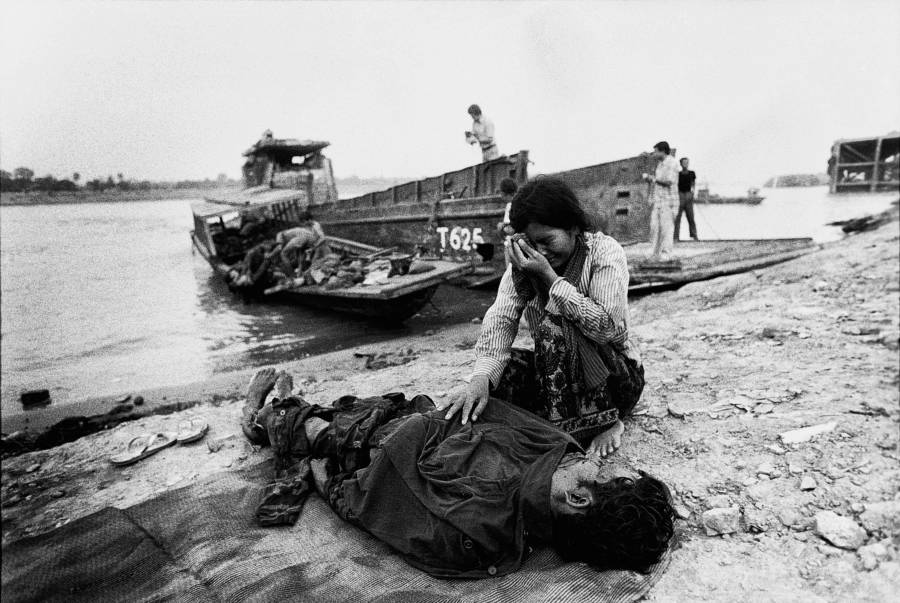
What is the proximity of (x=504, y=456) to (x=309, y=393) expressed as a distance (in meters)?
2.38

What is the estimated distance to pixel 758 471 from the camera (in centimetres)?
190

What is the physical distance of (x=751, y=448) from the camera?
6.69 ft

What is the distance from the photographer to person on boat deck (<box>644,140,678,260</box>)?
6379mm

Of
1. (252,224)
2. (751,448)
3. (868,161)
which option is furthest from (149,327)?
(868,161)

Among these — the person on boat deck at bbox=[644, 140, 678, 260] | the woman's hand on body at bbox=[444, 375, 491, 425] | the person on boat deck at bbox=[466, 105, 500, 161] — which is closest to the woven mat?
the woman's hand on body at bbox=[444, 375, 491, 425]

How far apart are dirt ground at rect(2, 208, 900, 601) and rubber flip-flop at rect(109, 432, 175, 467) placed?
49 millimetres

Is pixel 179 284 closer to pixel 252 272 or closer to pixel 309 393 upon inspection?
pixel 252 272

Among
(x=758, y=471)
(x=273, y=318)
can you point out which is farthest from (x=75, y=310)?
(x=758, y=471)

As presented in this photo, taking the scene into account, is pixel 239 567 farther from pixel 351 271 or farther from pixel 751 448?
pixel 351 271

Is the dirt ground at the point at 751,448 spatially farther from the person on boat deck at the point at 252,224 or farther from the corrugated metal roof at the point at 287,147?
the corrugated metal roof at the point at 287,147

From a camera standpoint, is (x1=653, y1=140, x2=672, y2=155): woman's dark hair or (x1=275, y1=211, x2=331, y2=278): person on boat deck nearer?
(x1=653, y1=140, x2=672, y2=155): woman's dark hair

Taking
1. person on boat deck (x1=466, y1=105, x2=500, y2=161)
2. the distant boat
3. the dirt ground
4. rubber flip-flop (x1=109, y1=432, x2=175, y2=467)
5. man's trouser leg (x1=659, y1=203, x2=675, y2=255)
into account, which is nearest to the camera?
the dirt ground

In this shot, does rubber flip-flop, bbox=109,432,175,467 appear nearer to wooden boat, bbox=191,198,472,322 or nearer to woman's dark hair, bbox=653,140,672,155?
wooden boat, bbox=191,198,472,322

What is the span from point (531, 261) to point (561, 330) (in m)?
0.31
